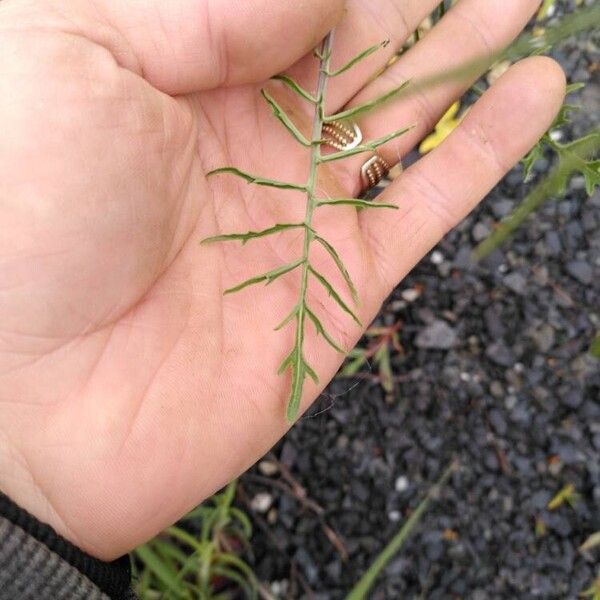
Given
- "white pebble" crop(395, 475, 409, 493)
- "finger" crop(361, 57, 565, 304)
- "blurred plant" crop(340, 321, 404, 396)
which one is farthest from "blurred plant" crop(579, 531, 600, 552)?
"finger" crop(361, 57, 565, 304)

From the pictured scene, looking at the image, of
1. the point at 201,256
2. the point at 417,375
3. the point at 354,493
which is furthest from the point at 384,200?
the point at 354,493

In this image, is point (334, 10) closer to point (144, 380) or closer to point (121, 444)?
point (144, 380)

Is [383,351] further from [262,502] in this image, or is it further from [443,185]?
[443,185]

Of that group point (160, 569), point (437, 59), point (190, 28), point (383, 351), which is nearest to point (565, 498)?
point (383, 351)

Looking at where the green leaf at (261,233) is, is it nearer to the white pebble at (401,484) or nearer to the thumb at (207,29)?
the thumb at (207,29)

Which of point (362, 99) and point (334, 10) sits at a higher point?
point (334, 10)

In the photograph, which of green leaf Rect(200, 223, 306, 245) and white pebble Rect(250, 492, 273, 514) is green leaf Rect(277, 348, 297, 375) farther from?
white pebble Rect(250, 492, 273, 514)

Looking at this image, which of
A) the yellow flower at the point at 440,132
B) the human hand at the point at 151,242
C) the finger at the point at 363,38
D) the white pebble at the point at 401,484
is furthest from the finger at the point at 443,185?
the white pebble at the point at 401,484
